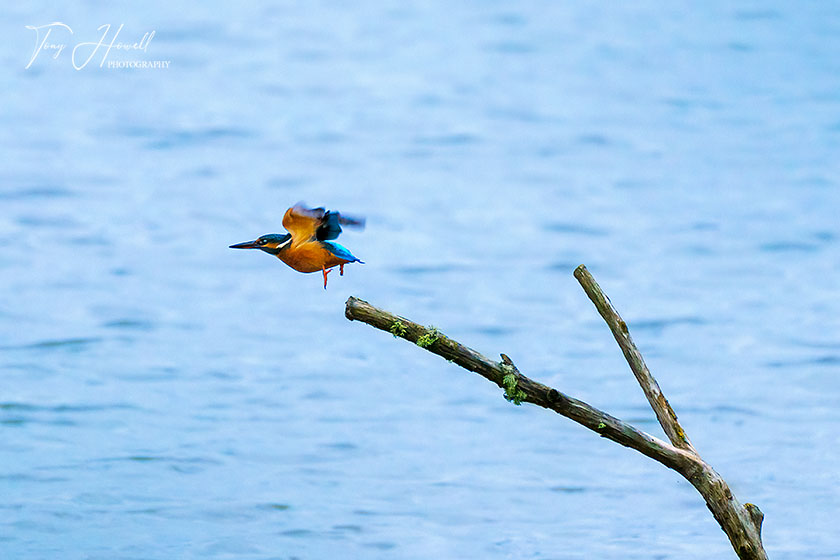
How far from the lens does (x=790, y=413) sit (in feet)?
17.4

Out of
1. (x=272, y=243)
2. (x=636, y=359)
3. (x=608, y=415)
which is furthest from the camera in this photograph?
(x=636, y=359)

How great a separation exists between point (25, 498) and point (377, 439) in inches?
53.7

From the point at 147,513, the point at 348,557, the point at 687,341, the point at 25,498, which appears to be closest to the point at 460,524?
the point at 348,557

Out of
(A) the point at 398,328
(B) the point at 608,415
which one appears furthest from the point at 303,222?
(B) the point at 608,415

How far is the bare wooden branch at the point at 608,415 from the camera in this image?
5.82 feet

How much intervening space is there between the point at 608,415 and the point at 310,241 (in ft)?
2.33

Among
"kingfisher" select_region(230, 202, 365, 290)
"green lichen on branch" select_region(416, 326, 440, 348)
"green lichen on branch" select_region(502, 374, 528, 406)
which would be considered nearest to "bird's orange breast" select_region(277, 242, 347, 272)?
"kingfisher" select_region(230, 202, 365, 290)

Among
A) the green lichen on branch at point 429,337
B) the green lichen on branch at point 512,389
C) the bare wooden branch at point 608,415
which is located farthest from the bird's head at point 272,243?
the green lichen on branch at point 512,389

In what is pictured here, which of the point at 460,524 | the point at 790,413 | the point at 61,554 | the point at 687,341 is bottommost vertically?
the point at 61,554

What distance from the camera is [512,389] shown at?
1841 mm

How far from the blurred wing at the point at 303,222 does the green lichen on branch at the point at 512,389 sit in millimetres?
541

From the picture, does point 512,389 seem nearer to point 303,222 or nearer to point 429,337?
point 429,337

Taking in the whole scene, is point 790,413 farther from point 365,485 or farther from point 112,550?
point 112,550

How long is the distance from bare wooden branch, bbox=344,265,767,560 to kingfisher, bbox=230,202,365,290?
31cm
